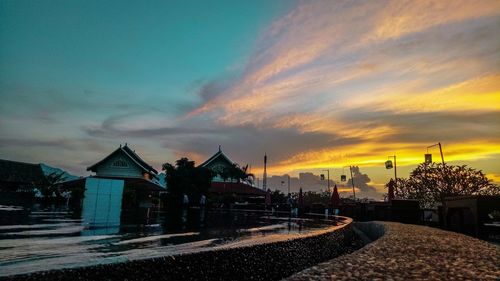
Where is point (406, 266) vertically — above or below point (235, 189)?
below

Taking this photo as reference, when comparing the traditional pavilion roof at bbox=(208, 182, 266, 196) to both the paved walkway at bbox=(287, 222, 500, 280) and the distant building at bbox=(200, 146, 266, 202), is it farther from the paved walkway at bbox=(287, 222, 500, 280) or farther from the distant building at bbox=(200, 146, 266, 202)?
the paved walkway at bbox=(287, 222, 500, 280)

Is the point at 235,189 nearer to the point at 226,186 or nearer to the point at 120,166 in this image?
the point at 226,186

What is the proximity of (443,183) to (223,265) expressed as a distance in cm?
4070

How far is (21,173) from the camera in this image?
43875mm

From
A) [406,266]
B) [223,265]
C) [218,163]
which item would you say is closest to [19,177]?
[218,163]

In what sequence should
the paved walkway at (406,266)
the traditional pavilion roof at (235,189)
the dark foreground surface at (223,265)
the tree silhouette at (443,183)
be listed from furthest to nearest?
1. the traditional pavilion roof at (235,189)
2. the tree silhouette at (443,183)
3. the dark foreground surface at (223,265)
4. the paved walkway at (406,266)

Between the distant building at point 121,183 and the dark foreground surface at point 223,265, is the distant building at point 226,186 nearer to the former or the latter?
the distant building at point 121,183

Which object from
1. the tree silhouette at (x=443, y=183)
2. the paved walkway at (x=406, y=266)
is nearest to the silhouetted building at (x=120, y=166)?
the tree silhouette at (x=443, y=183)

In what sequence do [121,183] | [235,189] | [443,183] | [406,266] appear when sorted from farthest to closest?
[235,189] → [443,183] → [121,183] → [406,266]

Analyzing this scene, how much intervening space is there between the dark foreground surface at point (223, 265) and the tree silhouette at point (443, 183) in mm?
32395

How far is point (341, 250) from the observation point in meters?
8.02

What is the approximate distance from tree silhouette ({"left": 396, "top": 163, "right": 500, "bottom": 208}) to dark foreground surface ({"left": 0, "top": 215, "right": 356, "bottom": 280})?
32.4 metres

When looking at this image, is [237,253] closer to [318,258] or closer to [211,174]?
[318,258]

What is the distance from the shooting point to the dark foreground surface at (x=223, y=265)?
2771 mm
